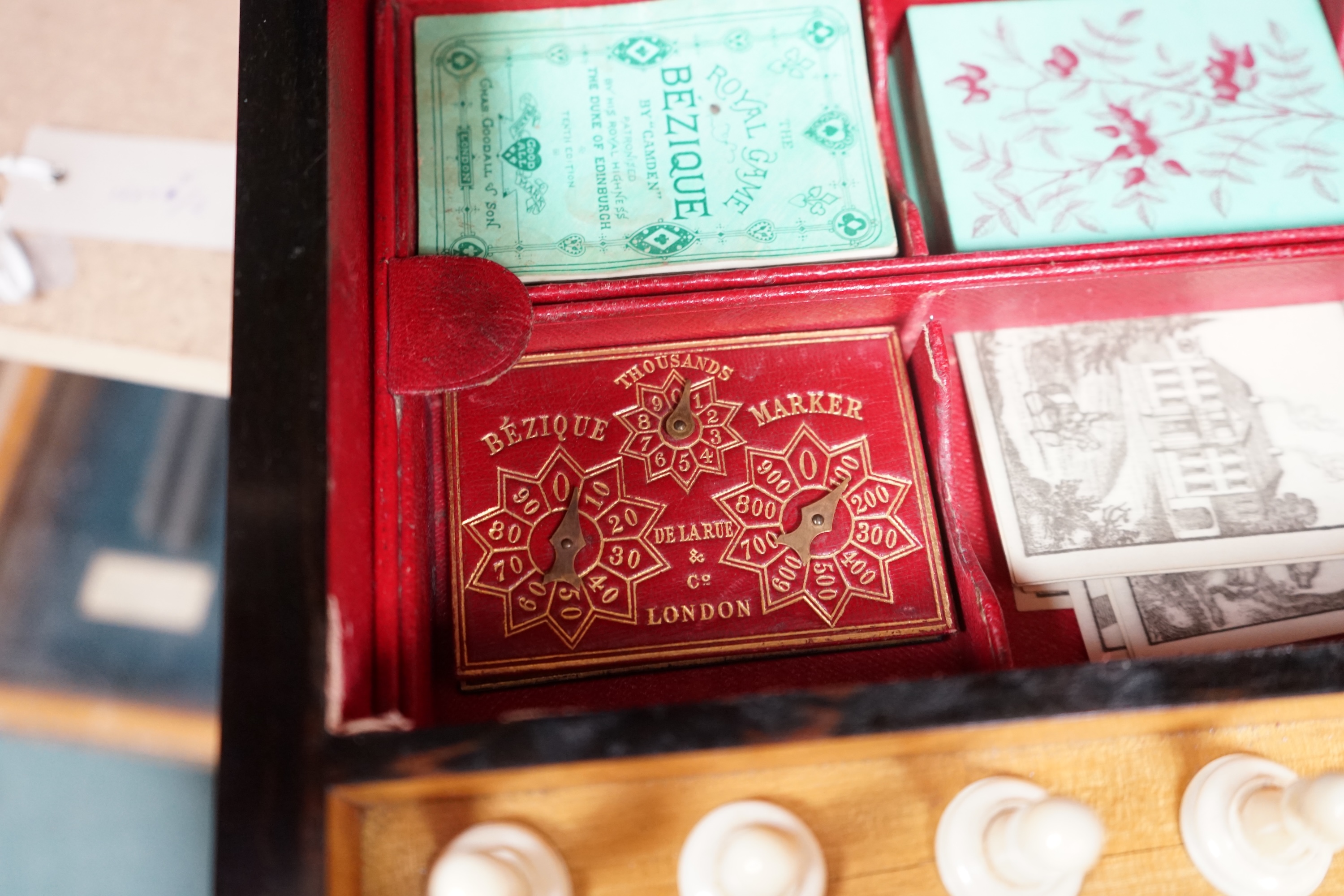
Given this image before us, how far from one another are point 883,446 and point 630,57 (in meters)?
0.56

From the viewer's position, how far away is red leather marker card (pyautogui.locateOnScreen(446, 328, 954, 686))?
875mm

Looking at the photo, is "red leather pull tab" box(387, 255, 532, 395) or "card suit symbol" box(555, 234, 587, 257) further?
"card suit symbol" box(555, 234, 587, 257)

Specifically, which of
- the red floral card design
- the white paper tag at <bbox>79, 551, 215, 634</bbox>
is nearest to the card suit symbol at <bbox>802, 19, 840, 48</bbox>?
the red floral card design

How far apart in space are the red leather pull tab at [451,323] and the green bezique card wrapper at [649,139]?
0.23 ft

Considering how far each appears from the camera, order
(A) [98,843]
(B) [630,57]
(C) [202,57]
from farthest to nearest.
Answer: (C) [202,57] < (A) [98,843] < (B) [630,57]

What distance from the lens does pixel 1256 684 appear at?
651 mm

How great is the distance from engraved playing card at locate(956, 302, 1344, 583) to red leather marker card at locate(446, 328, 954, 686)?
14 centimetres

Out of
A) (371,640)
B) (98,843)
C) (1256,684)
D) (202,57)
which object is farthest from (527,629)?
(202,57)

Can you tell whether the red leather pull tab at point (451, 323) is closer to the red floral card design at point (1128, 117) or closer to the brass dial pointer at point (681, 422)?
the brass dial pointer at point (681, 422)

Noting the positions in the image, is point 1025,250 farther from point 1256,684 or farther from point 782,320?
point 1256,684

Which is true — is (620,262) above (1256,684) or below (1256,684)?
above

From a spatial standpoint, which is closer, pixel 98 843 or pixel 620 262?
pixel 620 262

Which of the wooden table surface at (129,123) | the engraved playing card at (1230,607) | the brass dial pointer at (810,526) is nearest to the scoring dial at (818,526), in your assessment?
the brass dial pointer at (810,526)

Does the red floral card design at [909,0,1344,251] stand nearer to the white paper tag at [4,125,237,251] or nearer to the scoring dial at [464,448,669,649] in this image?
the scoring dial at [464,448,669,649]
